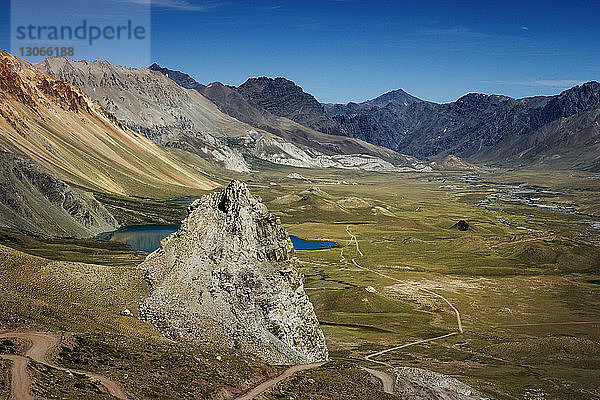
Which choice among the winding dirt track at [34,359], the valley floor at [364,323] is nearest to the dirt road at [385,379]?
the valley floor at [364,323]

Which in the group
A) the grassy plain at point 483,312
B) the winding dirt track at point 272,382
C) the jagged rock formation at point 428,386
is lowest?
the grassy plain at point 483,312

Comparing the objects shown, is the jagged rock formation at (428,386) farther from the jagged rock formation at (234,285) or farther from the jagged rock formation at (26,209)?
the jagged rock formation at (26,209)

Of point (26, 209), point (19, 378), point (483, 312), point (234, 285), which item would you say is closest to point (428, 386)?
point (234, 285)

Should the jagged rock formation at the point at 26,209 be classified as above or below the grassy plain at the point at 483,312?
above

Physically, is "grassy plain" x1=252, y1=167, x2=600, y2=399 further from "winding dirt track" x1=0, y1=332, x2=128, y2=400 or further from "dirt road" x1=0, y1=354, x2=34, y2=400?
"dirt road" x1=0, y1=354, x2=34, y2=400

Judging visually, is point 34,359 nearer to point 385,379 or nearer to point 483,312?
point 385,379

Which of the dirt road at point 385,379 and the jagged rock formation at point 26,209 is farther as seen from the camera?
the jagged rock formation at point 26,209
